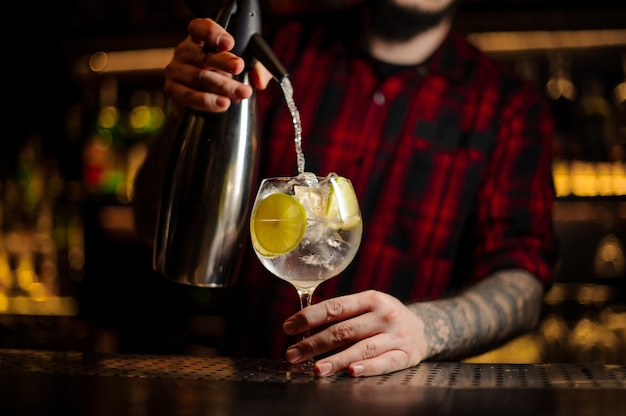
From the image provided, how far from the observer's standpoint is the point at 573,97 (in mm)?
3133

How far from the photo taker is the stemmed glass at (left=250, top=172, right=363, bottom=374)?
46.3 inches

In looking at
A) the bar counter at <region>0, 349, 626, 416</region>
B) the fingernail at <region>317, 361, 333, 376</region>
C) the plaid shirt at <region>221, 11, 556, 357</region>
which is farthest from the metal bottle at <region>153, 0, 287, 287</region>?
the plaid shirt at <region>221, 11, 556, 357</region>

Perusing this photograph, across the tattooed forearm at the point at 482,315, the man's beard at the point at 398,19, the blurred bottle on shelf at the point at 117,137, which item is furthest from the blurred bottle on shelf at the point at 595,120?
the blurred bottle on shelf at the point at 117,137

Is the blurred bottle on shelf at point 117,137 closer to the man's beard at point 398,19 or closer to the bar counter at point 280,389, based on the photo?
the man's beard at point 398,19

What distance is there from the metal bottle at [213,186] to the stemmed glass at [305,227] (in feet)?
0.59

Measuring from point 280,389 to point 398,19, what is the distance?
1214mm

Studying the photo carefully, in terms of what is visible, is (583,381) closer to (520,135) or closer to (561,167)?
Result: (520,135)

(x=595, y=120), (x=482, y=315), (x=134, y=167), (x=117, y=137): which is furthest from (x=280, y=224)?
(x=117, y=137)

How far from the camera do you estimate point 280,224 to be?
1175 millimetres

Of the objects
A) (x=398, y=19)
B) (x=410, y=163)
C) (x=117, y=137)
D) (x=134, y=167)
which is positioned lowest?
(x=410, y=163)

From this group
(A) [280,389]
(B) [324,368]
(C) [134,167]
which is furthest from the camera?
(C) [134,167]

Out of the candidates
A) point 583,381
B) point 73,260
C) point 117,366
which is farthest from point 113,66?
point 583,381

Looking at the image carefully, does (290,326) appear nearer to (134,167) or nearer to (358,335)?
(358,335)

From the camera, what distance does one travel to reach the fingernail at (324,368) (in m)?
1.15
